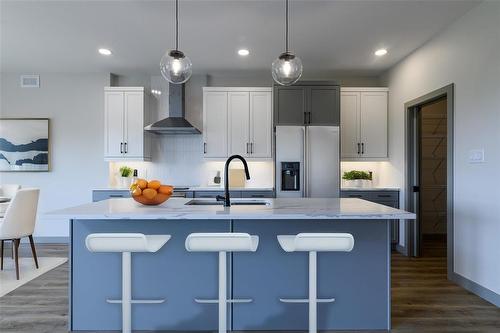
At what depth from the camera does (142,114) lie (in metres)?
4.88

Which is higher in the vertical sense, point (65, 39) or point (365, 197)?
point (65, 39)

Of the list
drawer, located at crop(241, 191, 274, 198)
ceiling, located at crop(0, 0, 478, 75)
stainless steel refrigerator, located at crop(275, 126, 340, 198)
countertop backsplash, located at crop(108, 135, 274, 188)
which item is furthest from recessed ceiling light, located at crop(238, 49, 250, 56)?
drawer, located at crop(241, 191, 274, 198)

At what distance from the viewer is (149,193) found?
233 cm

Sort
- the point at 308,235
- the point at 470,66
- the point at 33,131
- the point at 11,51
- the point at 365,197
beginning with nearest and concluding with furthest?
the point at 308,235 < the point at 470,66 < the point at 11,51 < the point at 365,197 < the point at 33,131

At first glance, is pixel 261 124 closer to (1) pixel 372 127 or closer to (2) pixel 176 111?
(2) pixel 176 111

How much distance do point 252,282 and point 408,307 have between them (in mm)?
1481

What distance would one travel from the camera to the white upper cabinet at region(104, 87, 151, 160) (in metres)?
4.88

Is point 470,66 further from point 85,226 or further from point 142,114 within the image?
point 142,114

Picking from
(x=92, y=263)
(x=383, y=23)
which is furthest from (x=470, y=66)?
(x=92, y=263)

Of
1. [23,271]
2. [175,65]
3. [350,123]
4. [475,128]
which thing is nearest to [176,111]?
[175,65]

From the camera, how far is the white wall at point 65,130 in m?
5.11

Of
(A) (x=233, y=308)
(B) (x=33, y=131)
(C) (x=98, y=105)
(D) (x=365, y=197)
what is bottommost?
(A) (x=233, y=308)

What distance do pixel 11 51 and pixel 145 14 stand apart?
2306 millimetres

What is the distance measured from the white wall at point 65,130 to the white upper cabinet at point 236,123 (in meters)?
1.73
